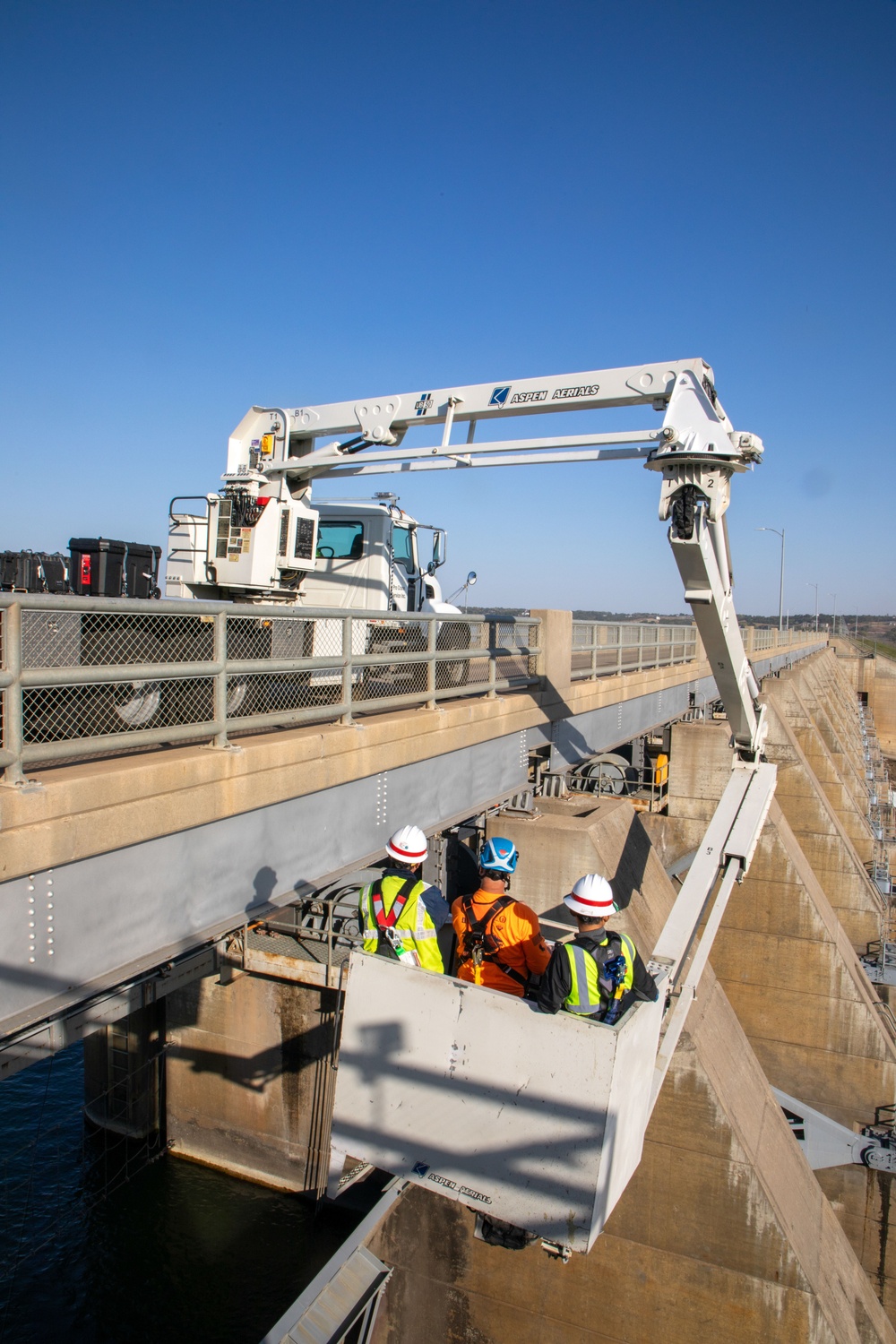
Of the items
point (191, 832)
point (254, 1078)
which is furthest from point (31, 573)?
point (254, 1078)

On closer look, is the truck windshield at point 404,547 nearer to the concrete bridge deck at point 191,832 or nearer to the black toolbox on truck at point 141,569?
the concrete bridge deck at point 191,832

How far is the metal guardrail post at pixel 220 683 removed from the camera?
466 centimetres

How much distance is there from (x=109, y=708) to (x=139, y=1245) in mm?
10405

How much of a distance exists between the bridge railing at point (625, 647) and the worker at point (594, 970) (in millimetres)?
7231

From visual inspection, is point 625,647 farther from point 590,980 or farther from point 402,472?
point 590,980

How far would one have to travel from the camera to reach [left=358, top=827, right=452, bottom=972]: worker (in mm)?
4352

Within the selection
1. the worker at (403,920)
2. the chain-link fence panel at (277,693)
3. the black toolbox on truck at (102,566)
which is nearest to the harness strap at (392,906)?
the worker at (403,920)

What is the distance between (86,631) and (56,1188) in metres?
11.6

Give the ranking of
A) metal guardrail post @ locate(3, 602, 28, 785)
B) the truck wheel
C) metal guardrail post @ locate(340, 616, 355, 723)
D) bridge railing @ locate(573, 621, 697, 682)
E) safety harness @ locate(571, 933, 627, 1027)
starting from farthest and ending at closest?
bridge railing @ locate(573, 621, 697, 682)
the truck wheel
metal guardrail post @ locate(340, 616, 355, 723)
safety harness @ locate(571, 933, 627, 1027)
metal guardrail post @ locate(3, 602, 28, 785)

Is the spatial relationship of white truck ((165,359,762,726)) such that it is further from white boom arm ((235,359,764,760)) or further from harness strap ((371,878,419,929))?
harness strap ((371,878,419,929))

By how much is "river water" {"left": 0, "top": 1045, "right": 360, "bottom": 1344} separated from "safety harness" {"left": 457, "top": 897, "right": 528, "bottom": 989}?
828cm

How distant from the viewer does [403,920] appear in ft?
14.3

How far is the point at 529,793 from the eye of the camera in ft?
32.1

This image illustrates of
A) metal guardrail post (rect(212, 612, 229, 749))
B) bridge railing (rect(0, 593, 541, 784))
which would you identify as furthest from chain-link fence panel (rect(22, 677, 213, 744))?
metal guardrail post (rect(212, 612, 229, 749))
